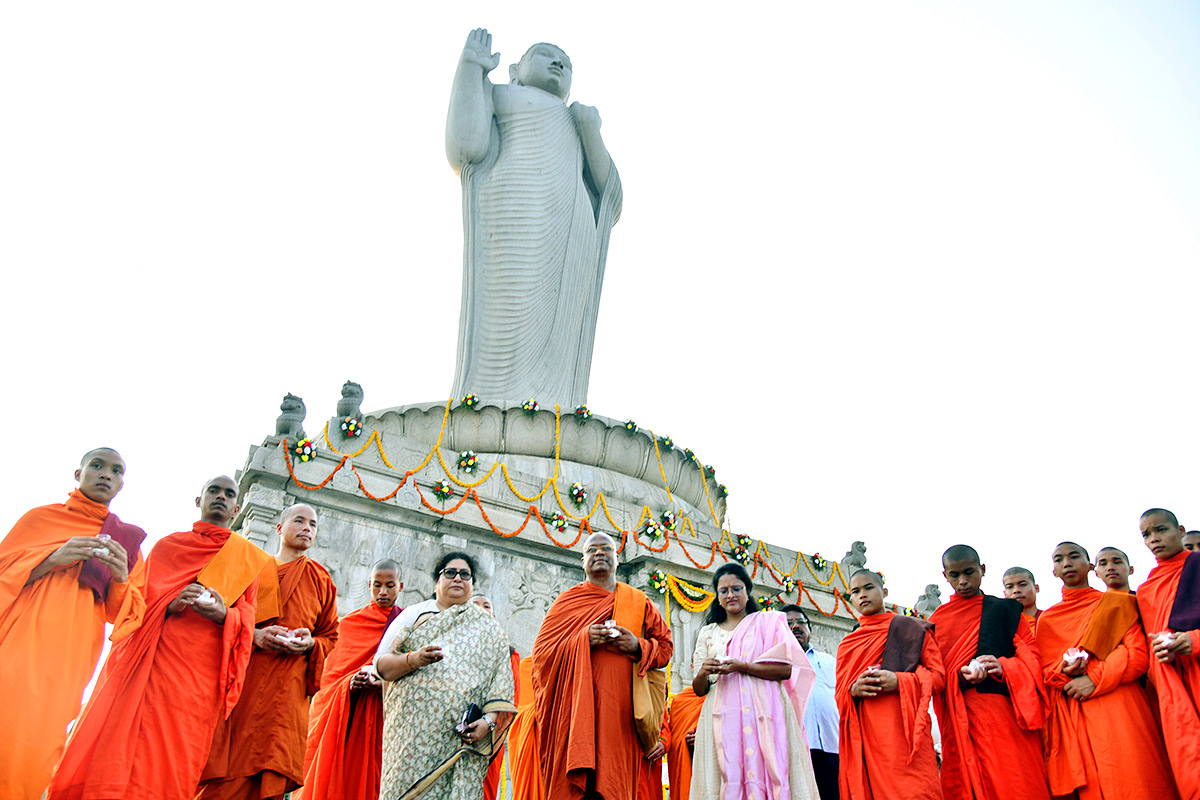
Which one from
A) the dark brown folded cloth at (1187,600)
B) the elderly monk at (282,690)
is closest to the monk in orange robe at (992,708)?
the dark brown folded cloth at (1187,600)

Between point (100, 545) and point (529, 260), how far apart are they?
9.83 metres

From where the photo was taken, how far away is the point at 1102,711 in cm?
466

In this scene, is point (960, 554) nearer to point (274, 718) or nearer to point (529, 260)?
point (274, 718)

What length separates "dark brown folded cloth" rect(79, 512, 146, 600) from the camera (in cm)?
435

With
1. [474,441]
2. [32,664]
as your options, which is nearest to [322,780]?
[32,664]

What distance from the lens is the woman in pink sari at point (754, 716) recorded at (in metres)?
4.76

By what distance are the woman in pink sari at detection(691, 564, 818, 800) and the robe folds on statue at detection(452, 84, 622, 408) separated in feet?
26.2

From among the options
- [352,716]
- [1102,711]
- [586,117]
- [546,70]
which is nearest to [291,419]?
[352,716]

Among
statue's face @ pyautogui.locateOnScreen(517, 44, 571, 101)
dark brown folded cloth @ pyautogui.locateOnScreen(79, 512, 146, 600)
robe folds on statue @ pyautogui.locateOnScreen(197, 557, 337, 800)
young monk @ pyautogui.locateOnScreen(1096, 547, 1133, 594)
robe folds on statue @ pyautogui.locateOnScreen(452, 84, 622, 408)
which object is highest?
statue's face @ pyautogui.locateOnScreen(517, 44, 571, 101)

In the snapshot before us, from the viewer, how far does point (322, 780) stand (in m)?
4.98

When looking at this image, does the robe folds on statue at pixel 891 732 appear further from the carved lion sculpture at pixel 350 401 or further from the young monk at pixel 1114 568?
the carved lion sculpture at pixel 350 401

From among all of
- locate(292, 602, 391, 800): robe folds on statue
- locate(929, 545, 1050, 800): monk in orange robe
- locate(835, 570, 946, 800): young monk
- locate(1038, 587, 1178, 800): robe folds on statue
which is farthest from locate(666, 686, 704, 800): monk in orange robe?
locate(1038, 587, 1178, 800): robe folds on statue

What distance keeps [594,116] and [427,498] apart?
833 cm

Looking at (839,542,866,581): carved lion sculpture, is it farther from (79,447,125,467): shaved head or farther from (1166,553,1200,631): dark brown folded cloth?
(79,447,125,467): shaved head
